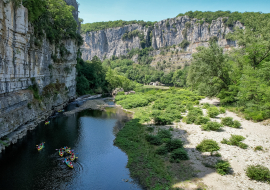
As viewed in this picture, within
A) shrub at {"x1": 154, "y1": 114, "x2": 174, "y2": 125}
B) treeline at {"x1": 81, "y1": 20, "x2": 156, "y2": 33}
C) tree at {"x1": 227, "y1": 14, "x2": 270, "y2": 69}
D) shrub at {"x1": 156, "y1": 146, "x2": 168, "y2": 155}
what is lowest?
shrub at {"x1": 156, "y1": 146, "x2": 168, "y2": 155}

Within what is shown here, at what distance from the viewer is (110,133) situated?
72.7 ft

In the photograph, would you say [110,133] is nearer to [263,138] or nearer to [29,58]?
[29,58]

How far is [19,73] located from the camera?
2056 cm

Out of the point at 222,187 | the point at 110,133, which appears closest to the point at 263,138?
the point at 222,187

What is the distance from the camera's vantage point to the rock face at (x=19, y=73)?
1720 cm

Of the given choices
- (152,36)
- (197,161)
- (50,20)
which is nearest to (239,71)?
(197,161)

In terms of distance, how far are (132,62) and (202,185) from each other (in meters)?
127

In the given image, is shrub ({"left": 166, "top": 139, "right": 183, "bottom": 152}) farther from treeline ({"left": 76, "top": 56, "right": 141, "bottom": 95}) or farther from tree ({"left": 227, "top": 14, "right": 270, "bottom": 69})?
treeline ({"left": 76, "top": 56, "right": 141, "bottom": 95})

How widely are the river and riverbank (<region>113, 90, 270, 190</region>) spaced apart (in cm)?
116

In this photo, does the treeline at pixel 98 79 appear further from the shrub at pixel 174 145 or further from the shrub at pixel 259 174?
the shrub at pixel 259 174

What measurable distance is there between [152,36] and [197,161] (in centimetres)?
14550

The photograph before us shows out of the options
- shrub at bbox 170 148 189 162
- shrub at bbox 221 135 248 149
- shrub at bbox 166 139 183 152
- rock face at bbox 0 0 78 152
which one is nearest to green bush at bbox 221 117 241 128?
shrub at bbox 221 135 248 149

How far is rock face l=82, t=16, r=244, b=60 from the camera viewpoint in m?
130

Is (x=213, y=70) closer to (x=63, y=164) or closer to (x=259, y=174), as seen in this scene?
(x=259, y=174)
